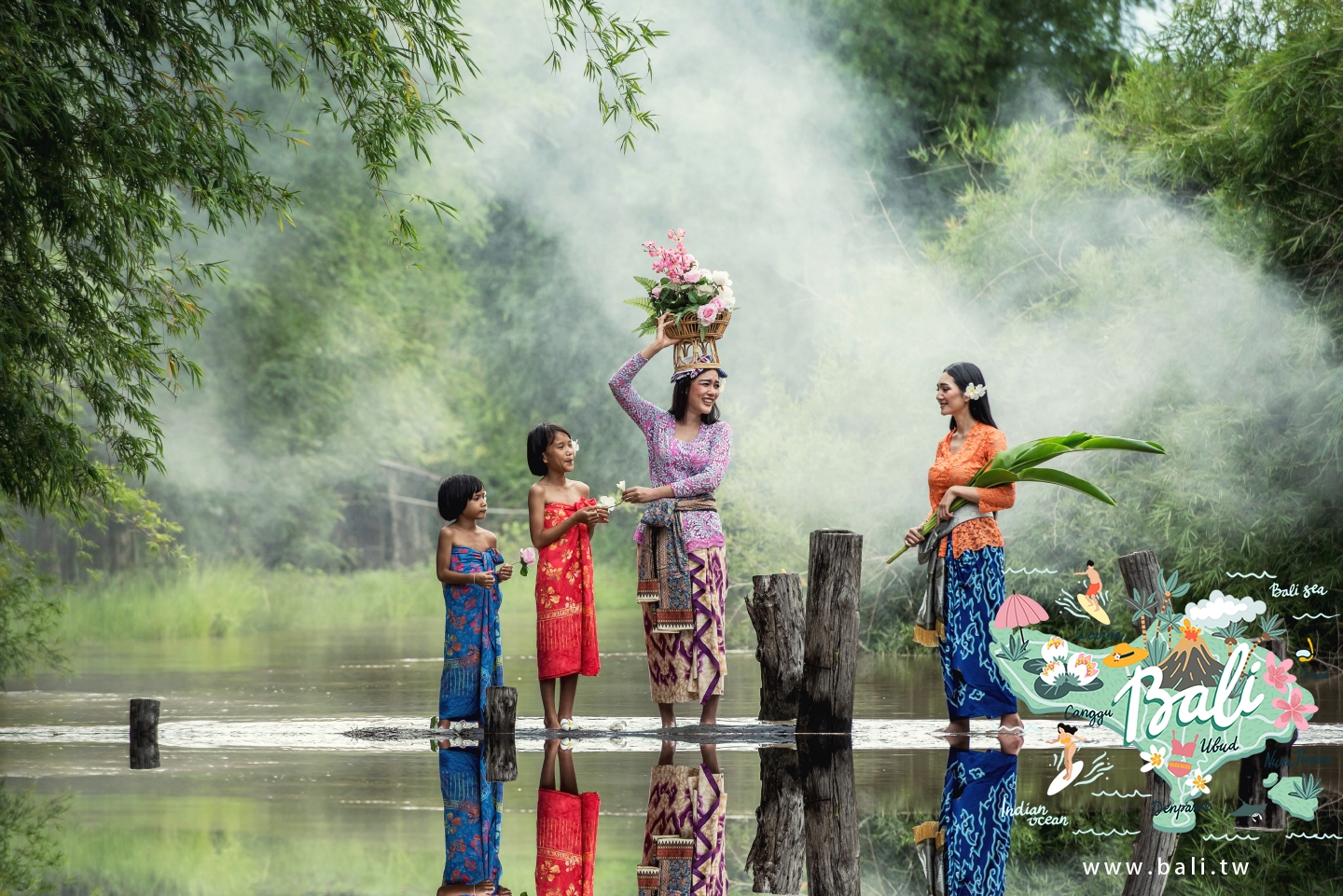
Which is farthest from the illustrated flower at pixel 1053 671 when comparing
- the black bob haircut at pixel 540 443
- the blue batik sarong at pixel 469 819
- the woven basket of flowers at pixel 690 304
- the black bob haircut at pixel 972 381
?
the black bob haircut at pixel 540 443

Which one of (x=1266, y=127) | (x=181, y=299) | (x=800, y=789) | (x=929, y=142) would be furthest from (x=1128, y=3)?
(x=800, y=789)

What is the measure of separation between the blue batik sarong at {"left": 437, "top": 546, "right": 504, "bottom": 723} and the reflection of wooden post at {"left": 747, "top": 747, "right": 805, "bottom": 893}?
158cm

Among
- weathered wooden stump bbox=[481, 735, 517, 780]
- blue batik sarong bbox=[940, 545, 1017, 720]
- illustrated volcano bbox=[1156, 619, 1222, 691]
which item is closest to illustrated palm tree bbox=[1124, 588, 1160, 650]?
illustrated volcano bbox=[1156, 619, 1222, 691]

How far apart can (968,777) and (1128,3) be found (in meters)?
17.1

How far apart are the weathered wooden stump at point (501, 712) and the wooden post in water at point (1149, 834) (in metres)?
2.87

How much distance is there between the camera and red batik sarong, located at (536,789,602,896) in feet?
15.0

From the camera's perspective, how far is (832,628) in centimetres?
725

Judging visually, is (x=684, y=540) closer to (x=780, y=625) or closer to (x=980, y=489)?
(x=780, y=625)

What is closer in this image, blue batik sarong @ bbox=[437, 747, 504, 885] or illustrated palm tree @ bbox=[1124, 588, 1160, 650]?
blue batik sarong @ bbox=[437, 747, 504, 885]

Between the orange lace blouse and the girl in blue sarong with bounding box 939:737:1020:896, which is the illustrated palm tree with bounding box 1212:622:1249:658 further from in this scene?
the orange lace blouse

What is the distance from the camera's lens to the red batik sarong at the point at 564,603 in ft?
24.9

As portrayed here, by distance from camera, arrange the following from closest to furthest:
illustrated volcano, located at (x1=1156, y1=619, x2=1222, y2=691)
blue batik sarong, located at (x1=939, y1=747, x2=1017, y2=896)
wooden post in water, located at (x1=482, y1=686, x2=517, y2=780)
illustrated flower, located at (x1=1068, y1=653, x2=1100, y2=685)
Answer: blue batik sarong, located at (x1=939, y1=747, x2=1017, y2=896) < illustrated volcano, located at (x1=1156, y1=619, x2=1222, y2=691) < illustrated flower, located at (x1=1068, y1=653, x2=1100, y2=685) < wooden post in water, located at (x1=482, y1=686, x2=517, y2=780)

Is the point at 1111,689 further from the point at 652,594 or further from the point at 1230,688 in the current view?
the point at 652,594

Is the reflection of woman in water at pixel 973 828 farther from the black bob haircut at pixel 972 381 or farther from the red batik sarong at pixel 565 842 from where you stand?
the black bob haircut at pixel 972 381
